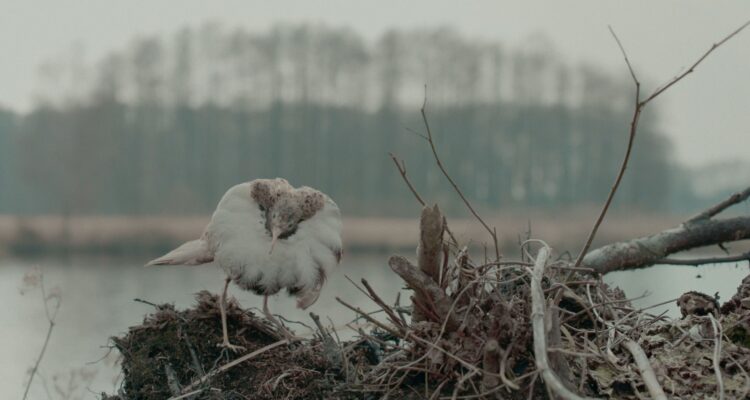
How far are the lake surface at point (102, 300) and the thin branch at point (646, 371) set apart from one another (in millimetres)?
2117

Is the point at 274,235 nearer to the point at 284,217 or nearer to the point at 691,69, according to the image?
the point at 284,217

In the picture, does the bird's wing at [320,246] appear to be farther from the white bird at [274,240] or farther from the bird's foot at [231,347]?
the bird's foot at [231,347]

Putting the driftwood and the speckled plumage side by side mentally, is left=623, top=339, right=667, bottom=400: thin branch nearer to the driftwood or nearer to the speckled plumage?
the speckled plumage

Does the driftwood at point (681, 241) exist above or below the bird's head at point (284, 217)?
below

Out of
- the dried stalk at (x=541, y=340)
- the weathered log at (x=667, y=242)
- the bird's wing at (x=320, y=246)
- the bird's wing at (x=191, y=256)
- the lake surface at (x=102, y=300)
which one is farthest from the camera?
the lake surface at (x=102, y=300)

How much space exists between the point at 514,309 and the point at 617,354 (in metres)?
0.50

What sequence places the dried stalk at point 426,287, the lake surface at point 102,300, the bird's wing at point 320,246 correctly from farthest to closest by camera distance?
the lake surface at point 102,300 → the bird's wing at point 320,246 → the dried stalk at point 426,287

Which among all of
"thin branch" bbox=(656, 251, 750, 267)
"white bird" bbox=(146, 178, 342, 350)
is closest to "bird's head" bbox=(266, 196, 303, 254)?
"white bird" bbox=(146, 178, 342, 350)

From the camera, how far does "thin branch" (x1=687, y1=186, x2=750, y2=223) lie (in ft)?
14.1

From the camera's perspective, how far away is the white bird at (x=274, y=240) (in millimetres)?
3377

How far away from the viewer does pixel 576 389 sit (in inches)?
95.8

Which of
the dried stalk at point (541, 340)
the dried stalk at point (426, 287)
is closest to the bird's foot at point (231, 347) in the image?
the dried stalk at point (426, 287)

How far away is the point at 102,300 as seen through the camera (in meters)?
15.6

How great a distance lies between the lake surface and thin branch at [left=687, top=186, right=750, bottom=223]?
0.33 metres
